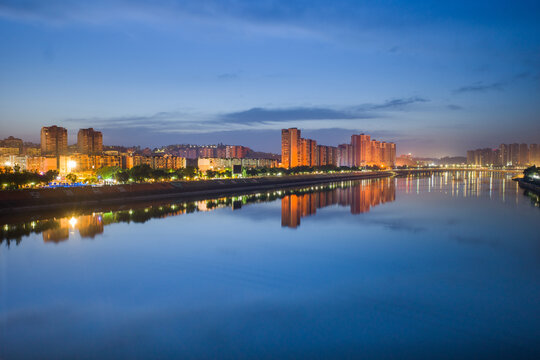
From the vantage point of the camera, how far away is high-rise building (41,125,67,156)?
60.6 meters

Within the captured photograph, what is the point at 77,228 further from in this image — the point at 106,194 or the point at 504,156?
the point at 504,156

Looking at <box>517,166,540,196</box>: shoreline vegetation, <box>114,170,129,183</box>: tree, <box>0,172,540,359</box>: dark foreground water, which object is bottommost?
<box>0,172,540,359</box>: dark foreground water

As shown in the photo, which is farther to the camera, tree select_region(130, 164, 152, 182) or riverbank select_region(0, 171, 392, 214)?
tree select_region(130, 164, 152, 182)

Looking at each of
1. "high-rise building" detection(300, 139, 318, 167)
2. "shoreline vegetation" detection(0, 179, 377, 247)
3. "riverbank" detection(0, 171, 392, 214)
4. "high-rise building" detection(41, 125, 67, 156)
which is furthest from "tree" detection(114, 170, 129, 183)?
"high-rise building" detection(300, 139, 318, 167)

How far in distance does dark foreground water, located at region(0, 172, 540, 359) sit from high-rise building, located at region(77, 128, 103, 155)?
55.7 meters

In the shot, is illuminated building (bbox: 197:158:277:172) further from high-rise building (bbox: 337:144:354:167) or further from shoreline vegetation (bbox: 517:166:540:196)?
shoreline vegetation (bbox: 517:166:540:196)

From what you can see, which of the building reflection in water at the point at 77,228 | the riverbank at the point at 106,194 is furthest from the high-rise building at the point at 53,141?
the building reflection in water at the point at 77,228

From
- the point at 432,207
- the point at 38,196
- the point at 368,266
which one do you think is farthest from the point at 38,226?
the point at 432,207

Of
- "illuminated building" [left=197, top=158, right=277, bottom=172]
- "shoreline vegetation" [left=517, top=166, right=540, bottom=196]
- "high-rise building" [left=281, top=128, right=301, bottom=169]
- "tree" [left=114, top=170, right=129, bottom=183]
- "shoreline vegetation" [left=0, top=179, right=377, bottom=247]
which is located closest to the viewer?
"shoreline vegetation" [left=0, top=179, right=377, bottom=247]

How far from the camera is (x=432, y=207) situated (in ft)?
66.7

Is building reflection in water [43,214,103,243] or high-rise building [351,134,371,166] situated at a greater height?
high-rise building [351,134,371,166]

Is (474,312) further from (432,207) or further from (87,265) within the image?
(432,207)

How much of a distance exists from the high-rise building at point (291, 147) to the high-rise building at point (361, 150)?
27.0m

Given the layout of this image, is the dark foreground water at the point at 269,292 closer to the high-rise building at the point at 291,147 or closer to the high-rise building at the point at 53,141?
the high-rise building at the point at 53,141
